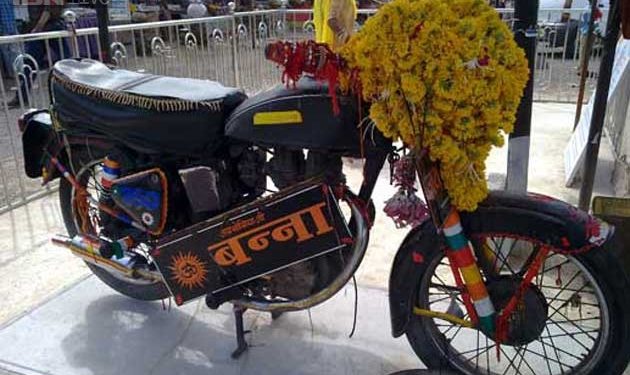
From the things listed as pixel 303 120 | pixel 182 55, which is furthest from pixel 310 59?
pixel 182 55

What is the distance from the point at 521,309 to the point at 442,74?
83 centimetres

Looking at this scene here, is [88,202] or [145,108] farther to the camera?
[88,202]

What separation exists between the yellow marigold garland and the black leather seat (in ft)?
1.96

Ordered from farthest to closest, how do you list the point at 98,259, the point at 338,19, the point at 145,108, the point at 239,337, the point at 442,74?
the point at 338,19 < the point at 98,259 < the point at 239,337 < the point at 145,108 < the point at 442,74

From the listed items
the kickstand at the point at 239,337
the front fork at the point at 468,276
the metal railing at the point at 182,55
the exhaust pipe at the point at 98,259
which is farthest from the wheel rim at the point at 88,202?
the metal railing at the point at 182,55

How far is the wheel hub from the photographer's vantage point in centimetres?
188

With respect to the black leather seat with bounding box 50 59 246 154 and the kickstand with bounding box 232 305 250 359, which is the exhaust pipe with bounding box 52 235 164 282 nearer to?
the kickstand with bounding box 232 305 250 359

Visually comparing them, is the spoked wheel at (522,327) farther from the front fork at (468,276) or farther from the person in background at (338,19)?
the person in background at (338,19)

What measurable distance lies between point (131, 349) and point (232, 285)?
0.64 meters

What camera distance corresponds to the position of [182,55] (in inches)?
Result: 248

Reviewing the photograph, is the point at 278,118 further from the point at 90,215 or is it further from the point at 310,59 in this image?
the point at 90,215

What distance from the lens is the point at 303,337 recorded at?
2.50 m

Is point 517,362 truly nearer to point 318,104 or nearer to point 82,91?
point 318,104

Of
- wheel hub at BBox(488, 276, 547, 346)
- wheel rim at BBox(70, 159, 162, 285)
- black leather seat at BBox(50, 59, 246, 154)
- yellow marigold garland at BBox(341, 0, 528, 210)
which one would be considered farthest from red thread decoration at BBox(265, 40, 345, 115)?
wheel rim at BBox(70, 159, 162, 285)
